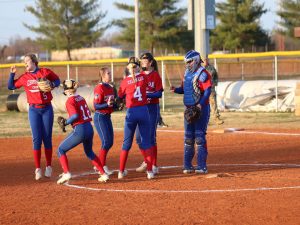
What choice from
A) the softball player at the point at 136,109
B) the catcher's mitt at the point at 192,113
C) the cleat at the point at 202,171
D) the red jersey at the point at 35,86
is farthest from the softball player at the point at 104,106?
the cleat at the point at 202,171

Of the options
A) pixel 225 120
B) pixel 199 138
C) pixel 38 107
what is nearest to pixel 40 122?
pixel 38 107

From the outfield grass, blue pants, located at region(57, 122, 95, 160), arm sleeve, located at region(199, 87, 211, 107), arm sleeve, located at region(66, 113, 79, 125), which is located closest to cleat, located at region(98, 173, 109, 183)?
blue pants, located at region(57, 122, 95, 160)

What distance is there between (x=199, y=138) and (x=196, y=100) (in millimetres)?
622

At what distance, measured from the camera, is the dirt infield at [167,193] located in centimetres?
787

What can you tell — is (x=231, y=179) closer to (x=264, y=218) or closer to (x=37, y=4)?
(x=264, y=218)

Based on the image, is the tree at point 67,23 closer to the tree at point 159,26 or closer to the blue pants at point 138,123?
the tree at point 159,26

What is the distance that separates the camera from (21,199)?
366 inches

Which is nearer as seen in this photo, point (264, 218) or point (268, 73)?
point (264, 218)

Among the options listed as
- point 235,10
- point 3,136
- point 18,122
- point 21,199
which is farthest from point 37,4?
point 21,199

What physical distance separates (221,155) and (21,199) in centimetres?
564

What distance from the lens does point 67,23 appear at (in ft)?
189

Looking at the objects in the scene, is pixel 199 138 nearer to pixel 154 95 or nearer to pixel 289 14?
pixel 154 95

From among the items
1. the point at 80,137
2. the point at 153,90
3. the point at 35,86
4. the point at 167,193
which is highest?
the point at 35,86

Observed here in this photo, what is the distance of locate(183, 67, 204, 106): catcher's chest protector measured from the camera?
11.0 m
